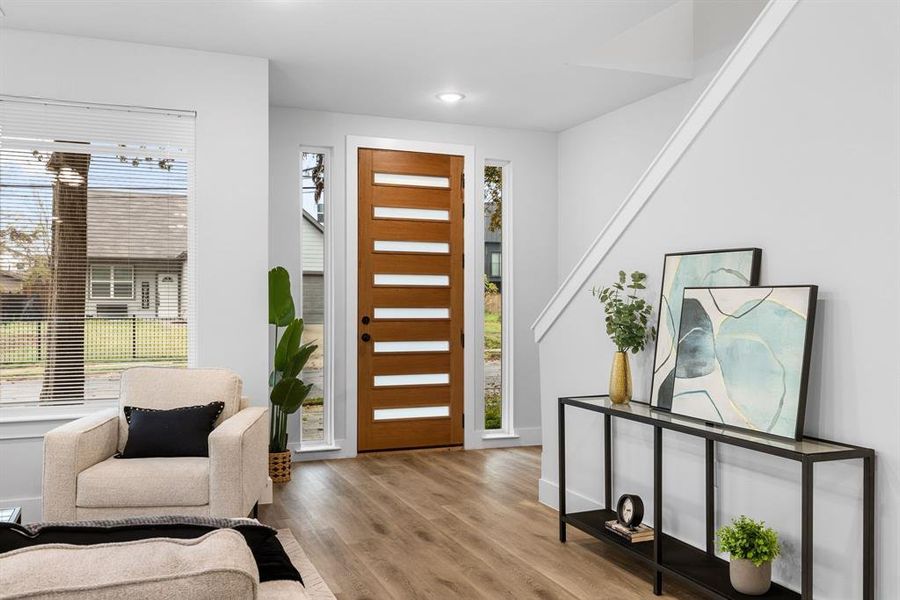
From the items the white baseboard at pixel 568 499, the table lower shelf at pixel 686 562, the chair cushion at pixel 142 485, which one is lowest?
the white baseboard at pixel 568 499

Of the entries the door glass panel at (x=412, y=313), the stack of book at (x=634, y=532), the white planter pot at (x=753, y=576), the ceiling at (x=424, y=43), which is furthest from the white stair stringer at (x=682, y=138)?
the door glass panel at (x=412, y=313)

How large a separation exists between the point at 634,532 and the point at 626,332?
0.85 metres

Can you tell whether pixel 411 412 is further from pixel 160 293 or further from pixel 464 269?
pixel 160 293

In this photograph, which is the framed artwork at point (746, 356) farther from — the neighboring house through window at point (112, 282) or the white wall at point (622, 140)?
the neighboring house through window at point (112, 282)

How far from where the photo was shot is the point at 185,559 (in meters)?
0.92

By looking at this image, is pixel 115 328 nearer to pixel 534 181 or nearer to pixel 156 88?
pixel 156 88

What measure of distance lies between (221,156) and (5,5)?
1228mm

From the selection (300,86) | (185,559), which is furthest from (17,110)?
(185,559)

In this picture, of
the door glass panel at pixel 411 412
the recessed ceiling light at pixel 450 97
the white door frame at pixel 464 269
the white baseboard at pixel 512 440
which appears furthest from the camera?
the white baseboard at pixel 512 440

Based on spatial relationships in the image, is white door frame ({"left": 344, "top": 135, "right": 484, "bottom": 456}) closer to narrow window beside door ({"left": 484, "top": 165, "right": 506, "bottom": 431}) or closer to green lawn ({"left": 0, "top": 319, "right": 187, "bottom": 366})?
narrow window beside door ({"left": 484, "top": 165, "right": 506, "bottom": 431})

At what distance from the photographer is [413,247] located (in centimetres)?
573

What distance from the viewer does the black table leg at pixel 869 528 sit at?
2232 millimetres

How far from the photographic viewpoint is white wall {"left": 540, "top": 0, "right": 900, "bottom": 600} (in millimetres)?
2250

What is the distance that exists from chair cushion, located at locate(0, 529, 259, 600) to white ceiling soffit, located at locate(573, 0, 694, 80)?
4.07 metres
